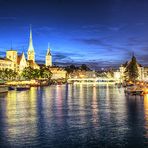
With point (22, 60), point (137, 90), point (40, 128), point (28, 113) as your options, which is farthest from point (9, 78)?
point (40, 128)

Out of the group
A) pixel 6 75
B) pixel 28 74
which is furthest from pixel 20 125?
pixel 28 74

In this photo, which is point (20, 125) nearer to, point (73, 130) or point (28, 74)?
point (73, 130)

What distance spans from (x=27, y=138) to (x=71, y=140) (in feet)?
8.72

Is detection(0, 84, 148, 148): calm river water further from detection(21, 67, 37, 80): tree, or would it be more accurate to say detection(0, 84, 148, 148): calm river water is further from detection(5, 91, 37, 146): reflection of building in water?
detection(21, 67, 37, 80): tree

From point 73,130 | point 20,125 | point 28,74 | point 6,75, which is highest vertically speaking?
point 28,74

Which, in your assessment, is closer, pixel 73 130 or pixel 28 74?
pixel 73 130

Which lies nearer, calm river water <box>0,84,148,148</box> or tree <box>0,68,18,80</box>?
calm river water <box>0,84,148,148</box>

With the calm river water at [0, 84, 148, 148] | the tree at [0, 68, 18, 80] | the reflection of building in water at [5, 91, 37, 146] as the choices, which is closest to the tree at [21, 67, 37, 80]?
the tree at [0, 68, 18, 80]

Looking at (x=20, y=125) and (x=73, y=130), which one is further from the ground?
(x=20, y=125)

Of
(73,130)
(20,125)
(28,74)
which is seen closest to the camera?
(73,130)

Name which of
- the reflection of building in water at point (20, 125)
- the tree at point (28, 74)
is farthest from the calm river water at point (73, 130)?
the tree at point (28, 74)

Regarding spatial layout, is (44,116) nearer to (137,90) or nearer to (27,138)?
(27,138)

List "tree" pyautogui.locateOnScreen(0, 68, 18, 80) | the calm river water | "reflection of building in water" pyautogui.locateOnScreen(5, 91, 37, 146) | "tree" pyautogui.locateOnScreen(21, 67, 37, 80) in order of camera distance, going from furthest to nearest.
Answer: "tree" pyautogui.locateOnScreen(21, 67, 37, 80)
"tree" pyautogui.locateOnScreen(0, 68, 18, 80)
"reflection of building in water" pyautogui.locateOnScreen(5, 91, 37, 146)
the calm river water

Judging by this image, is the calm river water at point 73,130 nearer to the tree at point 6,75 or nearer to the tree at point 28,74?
the tree at point 6,75
